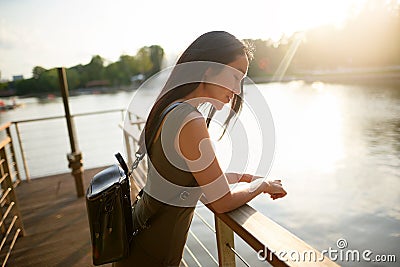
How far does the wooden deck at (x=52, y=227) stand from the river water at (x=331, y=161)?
115cm

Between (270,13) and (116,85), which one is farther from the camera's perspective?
(116,85)

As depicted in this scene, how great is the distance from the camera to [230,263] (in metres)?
0.93

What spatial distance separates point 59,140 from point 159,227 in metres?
16.4

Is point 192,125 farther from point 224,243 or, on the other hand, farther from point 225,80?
point 224,243

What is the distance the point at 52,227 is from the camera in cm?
286

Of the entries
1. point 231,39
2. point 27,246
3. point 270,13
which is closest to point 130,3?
point 270,13

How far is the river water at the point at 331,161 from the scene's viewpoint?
745 centimetres

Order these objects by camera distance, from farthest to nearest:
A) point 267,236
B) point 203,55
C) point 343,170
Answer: point 343,170 → point 203,55 → point 267,236

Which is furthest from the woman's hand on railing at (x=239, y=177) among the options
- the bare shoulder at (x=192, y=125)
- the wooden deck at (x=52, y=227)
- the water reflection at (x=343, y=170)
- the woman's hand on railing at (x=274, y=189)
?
the water reflection at (x=343, y=170)

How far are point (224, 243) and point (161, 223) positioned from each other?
22 centimetres

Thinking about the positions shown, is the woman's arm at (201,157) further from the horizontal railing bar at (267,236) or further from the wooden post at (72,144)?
the wooden post at (72,144)

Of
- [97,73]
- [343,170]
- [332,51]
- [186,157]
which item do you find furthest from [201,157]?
[332,51]

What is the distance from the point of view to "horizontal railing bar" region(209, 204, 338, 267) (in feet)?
1.85

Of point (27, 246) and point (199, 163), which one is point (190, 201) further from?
point (27, 246)
